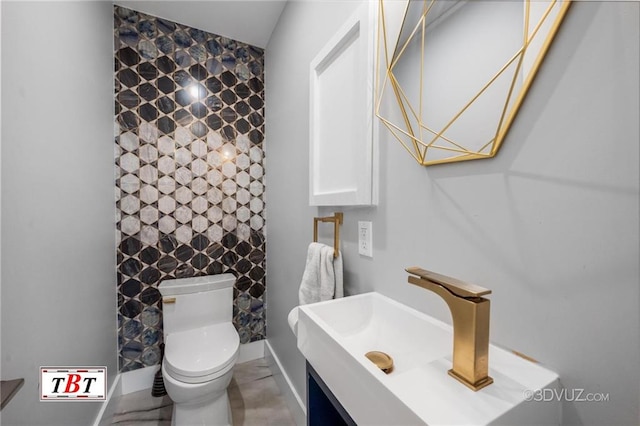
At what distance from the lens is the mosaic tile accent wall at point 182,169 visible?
1.84 m

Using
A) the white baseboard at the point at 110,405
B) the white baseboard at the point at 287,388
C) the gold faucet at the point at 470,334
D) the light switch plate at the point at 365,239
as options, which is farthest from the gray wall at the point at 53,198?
the gold faucet at the point at 470,334

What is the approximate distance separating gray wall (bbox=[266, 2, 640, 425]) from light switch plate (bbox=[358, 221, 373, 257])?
0.66ft

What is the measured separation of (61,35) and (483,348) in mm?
1845

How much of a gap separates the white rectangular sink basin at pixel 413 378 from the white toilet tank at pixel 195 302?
4.08ft

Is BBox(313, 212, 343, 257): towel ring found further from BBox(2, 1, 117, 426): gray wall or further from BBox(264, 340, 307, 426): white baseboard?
BBox(2, 1, 117, 426): gray wall

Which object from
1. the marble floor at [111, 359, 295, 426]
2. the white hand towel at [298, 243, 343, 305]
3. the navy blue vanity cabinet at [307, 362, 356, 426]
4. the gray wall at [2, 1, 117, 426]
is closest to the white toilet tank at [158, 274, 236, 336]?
the gray wall at [2, 1, 117, 426]

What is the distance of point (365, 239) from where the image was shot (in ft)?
3.30

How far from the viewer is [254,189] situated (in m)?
2.22

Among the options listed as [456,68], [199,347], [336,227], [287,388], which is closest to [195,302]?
[199,347]

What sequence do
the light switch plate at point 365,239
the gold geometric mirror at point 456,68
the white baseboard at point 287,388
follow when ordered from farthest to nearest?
1. the white baseboard at point 287,388
2. the light switch plate at point 365,239
3. the gold geometric mirror at point 456,68

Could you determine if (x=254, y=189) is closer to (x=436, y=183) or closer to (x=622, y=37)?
(x=436, y=183)

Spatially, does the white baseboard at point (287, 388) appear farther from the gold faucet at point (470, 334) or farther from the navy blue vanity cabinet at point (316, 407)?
the gold faucet at point (470, 334)

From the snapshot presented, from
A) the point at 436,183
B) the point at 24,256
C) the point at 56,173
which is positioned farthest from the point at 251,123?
the point at 436,183

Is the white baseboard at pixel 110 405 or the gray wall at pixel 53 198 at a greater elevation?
the gray wall at pixel 53 198
